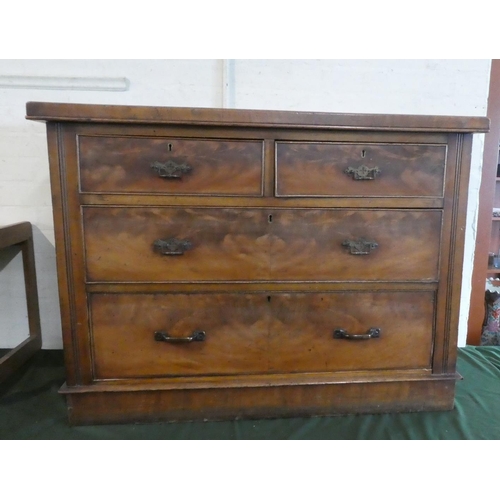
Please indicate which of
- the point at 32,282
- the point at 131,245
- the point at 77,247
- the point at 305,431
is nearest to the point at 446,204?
the point at 305,431

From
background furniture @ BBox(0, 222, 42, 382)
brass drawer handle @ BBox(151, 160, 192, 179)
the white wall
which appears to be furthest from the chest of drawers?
the white wall

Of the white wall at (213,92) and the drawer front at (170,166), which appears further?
the white wall at (213,92)

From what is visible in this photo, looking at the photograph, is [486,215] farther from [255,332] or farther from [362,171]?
[255,332]

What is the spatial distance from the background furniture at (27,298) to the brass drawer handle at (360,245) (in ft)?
4.59

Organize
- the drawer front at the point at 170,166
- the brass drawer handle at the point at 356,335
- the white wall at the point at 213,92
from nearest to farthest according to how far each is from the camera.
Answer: the drawer front at the point at 170,166, the brass drawer handle at the point at 356,335, the white wall at the point at 213,92

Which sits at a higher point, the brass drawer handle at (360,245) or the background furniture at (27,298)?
the brass drawer handle at (360,245)

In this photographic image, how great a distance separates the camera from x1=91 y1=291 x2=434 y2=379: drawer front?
3.98 feet

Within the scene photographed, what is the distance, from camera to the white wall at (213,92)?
64.2 inches

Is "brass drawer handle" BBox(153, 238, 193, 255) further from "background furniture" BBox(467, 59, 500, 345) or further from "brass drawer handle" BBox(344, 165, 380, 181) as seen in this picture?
"background furniture" BBox(467, 59, 500, 345)

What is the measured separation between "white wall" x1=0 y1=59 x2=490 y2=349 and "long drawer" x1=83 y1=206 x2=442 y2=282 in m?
0.76

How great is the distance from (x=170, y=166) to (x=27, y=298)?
3.68 ft

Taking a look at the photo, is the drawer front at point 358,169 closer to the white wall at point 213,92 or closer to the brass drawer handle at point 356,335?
the brass drawer handle at point 356,335

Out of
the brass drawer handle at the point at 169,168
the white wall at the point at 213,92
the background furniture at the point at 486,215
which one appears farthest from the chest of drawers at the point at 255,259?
the background furniture at the point at 486,215

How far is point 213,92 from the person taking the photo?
167cm
